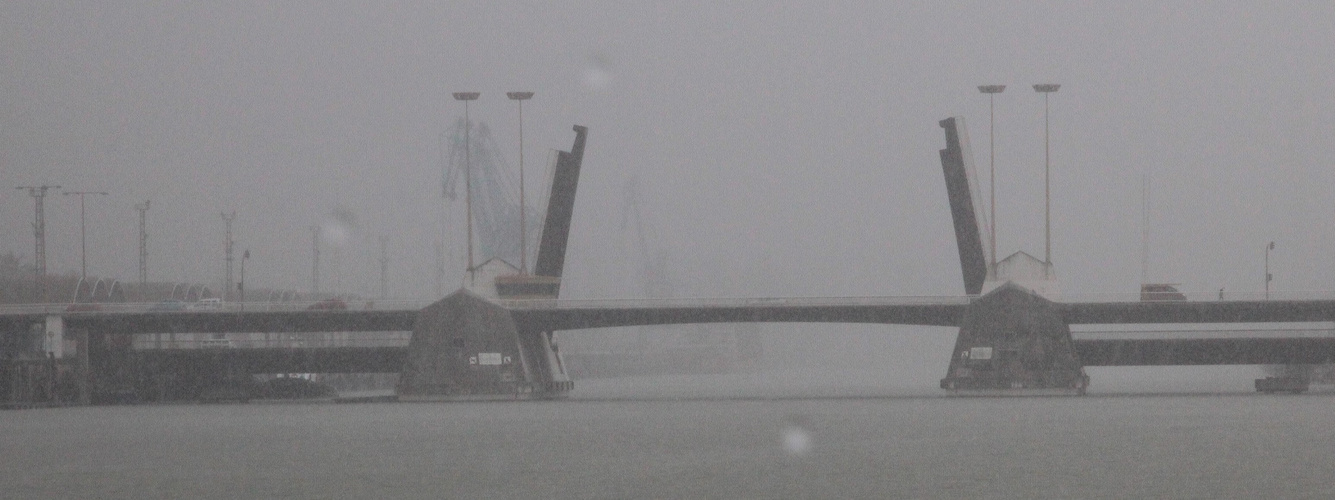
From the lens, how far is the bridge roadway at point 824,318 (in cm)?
11581

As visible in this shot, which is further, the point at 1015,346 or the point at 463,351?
the point at 463,351

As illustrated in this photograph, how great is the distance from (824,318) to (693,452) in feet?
181

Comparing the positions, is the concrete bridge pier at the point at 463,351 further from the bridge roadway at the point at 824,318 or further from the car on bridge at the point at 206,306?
the car on bridge at the point at 206,306

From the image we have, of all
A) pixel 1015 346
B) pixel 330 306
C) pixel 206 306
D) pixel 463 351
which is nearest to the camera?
pixel 1015 346

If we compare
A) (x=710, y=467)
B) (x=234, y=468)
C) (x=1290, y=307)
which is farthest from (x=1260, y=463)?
(x=1290, y=307)

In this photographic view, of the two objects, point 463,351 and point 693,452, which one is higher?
point 693,452

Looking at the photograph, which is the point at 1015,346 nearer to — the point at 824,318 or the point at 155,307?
the point at 824,318

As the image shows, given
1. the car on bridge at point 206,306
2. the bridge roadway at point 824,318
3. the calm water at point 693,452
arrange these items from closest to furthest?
the calm water at point 693,452 < the bridge roadway at point 824,318 < the car on bridge at point 206,306

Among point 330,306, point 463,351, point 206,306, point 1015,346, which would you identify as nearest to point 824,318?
point 1015,346

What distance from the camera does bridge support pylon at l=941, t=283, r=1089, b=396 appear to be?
385 ft

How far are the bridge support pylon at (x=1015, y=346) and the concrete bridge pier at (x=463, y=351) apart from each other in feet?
→ 95.5

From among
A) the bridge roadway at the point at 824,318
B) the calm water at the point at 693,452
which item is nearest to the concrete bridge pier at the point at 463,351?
the bridge roadway at the point at 824,318

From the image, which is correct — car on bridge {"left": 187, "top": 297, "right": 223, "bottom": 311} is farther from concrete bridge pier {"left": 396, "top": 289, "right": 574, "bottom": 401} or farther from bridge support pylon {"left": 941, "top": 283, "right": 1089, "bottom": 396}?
bridge support pylon {"left": 941, "top": 283, "right": 1089, "bottom": 396}

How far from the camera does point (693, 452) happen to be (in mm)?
66125
